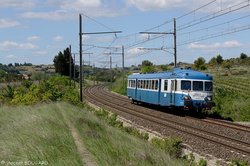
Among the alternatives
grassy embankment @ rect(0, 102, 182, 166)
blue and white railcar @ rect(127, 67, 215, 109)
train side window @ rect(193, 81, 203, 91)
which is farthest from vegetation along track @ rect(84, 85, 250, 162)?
grassy embankment @ rect(0, 102, 182, 166)

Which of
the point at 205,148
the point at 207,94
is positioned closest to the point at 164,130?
the point at 205,148

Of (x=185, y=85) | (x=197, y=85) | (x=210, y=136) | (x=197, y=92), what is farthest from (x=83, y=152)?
(x=197, y=85)

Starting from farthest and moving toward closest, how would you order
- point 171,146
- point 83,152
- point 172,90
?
point 172,90
point 171,146
point 83,152

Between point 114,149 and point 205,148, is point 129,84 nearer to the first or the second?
point 205,148

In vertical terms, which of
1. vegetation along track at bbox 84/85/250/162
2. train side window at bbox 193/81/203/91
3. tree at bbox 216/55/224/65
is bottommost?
vegetation along track at bbox 84/85/250/162

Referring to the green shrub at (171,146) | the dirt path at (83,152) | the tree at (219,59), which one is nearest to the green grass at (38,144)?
the dirt path at (83,152)

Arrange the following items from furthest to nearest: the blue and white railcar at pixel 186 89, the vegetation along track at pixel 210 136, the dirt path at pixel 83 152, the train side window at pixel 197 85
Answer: the train side window at pixel 197 85 → the blue and white railcar at pixel 186 89 → the vegetation along track at pixel 210 136 → the dirt path at pixel 83 152

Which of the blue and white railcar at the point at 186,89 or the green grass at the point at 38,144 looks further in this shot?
the blue and white railcar at the point at 186,89

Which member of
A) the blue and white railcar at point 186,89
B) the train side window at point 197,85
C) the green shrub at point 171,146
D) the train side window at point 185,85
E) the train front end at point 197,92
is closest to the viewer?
the green shrub at point 171,146

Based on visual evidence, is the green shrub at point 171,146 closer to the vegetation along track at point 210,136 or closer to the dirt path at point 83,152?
the vegetation along track at point 210,136

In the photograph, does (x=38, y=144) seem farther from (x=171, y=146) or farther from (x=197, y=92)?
(x=197, y=92)

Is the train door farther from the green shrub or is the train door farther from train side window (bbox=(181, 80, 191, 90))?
the green shrub

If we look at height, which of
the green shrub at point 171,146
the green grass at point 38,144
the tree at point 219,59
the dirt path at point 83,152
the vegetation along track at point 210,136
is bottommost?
the vegetation along track at point 210,136

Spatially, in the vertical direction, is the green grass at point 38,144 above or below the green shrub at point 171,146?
above
